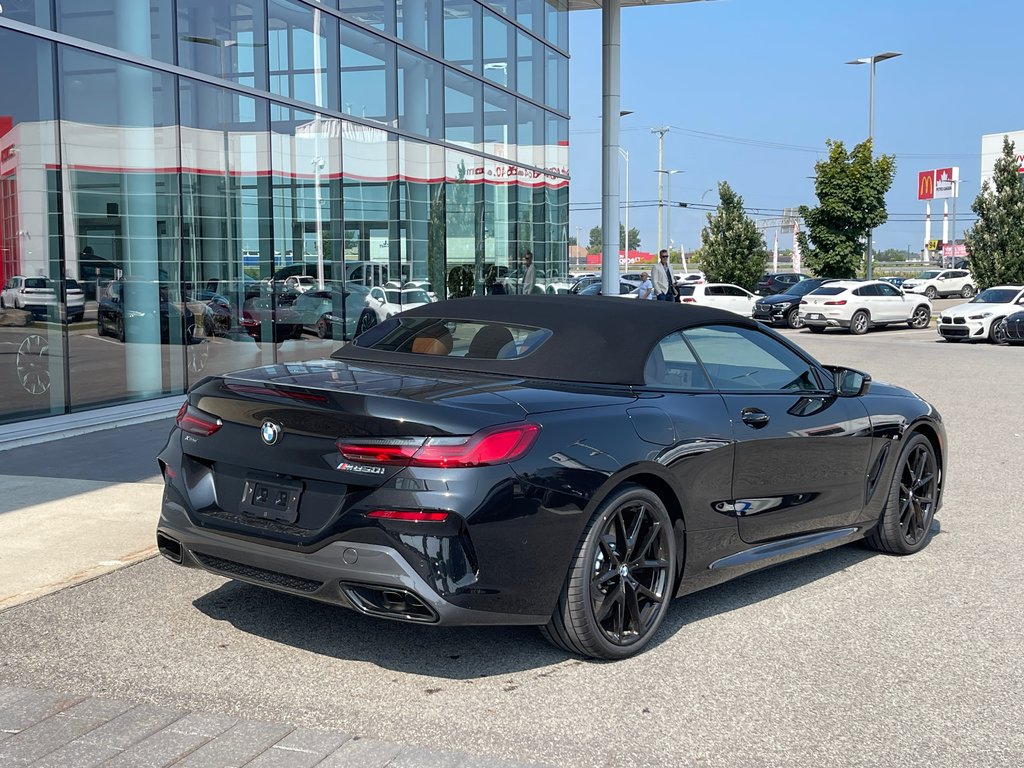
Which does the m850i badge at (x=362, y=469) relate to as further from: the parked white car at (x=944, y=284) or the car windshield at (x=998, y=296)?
the parked white car at (x=944, y=284)

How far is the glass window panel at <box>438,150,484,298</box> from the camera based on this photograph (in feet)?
69.9

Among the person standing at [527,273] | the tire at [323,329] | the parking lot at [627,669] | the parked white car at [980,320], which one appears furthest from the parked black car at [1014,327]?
the parking lot at [627,669]

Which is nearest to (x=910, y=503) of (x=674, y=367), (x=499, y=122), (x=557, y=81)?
(x=674, y=367)

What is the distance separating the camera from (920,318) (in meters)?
33.7

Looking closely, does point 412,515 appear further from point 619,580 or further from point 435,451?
point 619,580

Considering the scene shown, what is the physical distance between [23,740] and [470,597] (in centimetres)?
153

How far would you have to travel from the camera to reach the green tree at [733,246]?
51.6 metres

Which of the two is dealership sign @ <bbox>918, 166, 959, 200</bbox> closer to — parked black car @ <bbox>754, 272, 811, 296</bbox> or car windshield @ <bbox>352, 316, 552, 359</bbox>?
parked black car @ <bbox>754, 272, 811, 296</bbox>

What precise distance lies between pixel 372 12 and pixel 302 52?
2.45 metres

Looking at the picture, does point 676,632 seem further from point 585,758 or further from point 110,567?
point 110,567

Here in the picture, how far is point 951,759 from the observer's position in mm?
3631

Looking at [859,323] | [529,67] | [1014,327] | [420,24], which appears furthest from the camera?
[859,323]

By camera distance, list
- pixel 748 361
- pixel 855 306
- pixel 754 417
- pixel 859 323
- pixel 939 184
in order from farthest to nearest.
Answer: pixel 939 184 → pixel 859 323 → pixel 855 306 → pixel 748 361 → pixel 754 417

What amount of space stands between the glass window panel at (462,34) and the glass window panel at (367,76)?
2448 millimetres
